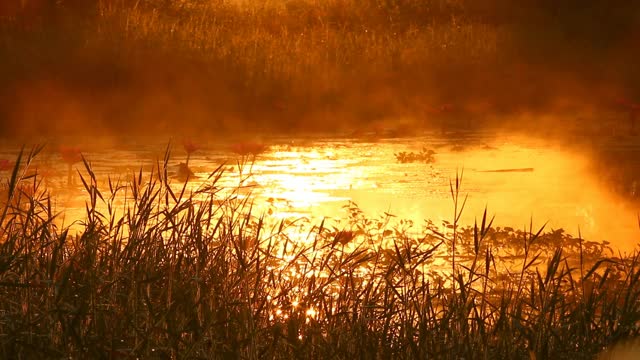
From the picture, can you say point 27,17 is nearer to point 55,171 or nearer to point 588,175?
point 55,171

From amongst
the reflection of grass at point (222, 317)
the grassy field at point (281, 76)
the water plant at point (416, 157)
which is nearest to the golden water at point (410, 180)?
the water plant at point (416, 157)

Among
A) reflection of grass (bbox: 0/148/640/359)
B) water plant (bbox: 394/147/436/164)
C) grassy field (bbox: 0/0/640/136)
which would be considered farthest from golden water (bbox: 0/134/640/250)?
reflection of grass (bbox: 0/148/640/359)

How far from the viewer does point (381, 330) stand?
11.2ft

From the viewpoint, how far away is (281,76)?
11.4 m

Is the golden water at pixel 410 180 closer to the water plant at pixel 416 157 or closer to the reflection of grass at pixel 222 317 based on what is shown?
the water plant at pixel 416 157

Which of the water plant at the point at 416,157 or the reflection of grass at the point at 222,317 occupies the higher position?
the water plant at the point at 416,157

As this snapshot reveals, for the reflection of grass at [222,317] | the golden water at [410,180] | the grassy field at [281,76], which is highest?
the grassy field at [281,76]

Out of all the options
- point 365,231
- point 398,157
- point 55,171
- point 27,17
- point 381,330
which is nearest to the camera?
point 381,330

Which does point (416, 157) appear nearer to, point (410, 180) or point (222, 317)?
point (410, 180)

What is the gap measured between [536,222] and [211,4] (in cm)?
1454

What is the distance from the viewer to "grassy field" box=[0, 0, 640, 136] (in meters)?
10.2

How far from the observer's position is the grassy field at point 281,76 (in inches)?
402

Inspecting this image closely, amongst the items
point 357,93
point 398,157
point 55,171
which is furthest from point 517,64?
point 55,171

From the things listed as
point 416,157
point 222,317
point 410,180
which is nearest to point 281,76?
point 416,157
